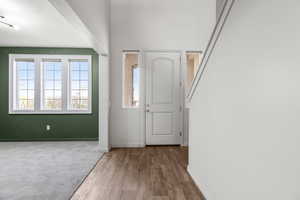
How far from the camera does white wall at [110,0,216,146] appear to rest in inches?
182

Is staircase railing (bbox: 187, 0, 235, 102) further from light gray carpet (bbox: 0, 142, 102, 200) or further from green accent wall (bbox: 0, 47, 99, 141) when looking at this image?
green accent wall (bbox: 0, 47, 99, 141)

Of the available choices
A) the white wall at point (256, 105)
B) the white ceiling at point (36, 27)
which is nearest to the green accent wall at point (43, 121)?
the white ceiling at point (36, 27)

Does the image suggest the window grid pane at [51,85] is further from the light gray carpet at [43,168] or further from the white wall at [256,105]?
the white wall at [256,105]

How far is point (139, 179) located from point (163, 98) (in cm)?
233

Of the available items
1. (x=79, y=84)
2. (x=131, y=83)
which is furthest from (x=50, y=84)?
(x=131, y=83)

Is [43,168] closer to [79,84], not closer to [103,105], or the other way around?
[103,105]

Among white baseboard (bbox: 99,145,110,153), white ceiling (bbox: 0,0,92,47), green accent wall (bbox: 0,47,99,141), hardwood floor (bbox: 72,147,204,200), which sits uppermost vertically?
white ceiling (bbox: 0,0,92,47)

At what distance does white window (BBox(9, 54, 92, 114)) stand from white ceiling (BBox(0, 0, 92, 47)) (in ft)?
1.59

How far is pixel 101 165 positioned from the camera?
3.41 meters

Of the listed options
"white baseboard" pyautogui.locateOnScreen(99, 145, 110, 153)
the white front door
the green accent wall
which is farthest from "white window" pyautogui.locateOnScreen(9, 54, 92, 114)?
the white front door

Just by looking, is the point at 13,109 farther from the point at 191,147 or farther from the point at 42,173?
the point at 191,147

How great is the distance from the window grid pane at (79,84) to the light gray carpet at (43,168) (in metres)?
1.22

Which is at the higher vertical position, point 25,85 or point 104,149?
point 25,85

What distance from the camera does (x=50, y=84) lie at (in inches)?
219
